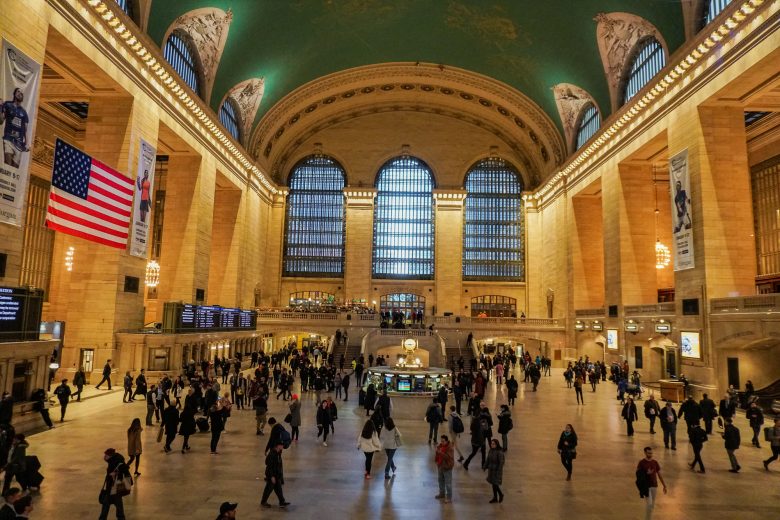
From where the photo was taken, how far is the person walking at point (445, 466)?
287 inches

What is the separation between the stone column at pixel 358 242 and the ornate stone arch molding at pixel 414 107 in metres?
6.03

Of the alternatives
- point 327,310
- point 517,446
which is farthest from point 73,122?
point 517,446

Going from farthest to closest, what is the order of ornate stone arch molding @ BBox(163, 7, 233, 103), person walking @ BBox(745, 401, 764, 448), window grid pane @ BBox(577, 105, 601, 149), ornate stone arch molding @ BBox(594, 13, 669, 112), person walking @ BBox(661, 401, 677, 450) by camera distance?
window grid pane @ BBox(577, 105, 601, 149) → ornate stone arch molding @ BBox(594, 13, 669, 112) → ornate stone arch molding @ BBox(163, 7, 233, 103) → person walking @ BBox(745, 401, 764, 448) → person walking @ BBox(661, 401, 677, 450)

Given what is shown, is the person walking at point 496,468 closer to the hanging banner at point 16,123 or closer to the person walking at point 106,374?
the hanging banner at point 16,123

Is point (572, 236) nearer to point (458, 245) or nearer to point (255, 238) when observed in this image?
point (458, 245)

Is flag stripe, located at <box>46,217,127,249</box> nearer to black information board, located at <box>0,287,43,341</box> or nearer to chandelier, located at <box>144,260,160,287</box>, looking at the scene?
black information board, located at <box>0,287,43,341</box>

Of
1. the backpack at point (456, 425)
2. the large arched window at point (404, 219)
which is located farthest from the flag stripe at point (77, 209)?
the large arched window at point (404, 219)

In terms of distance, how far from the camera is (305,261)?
41.5m

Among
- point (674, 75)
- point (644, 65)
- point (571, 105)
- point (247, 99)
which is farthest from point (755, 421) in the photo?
point (247, 99)

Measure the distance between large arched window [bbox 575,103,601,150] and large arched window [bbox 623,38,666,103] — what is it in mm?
3297

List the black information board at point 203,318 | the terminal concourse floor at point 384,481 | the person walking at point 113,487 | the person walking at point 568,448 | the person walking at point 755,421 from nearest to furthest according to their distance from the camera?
the person walking at point 113,487, the terminal concourse floor at point 384,481, the person walking at point 568,448, the person walking at point 755,421, the black information board at point 203,318

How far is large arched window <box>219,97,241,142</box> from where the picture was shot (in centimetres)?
2909

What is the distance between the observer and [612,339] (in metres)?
25.6

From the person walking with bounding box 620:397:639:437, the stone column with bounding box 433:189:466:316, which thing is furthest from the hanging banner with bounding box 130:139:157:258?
the stone column with bounding box 433:189:466:316
